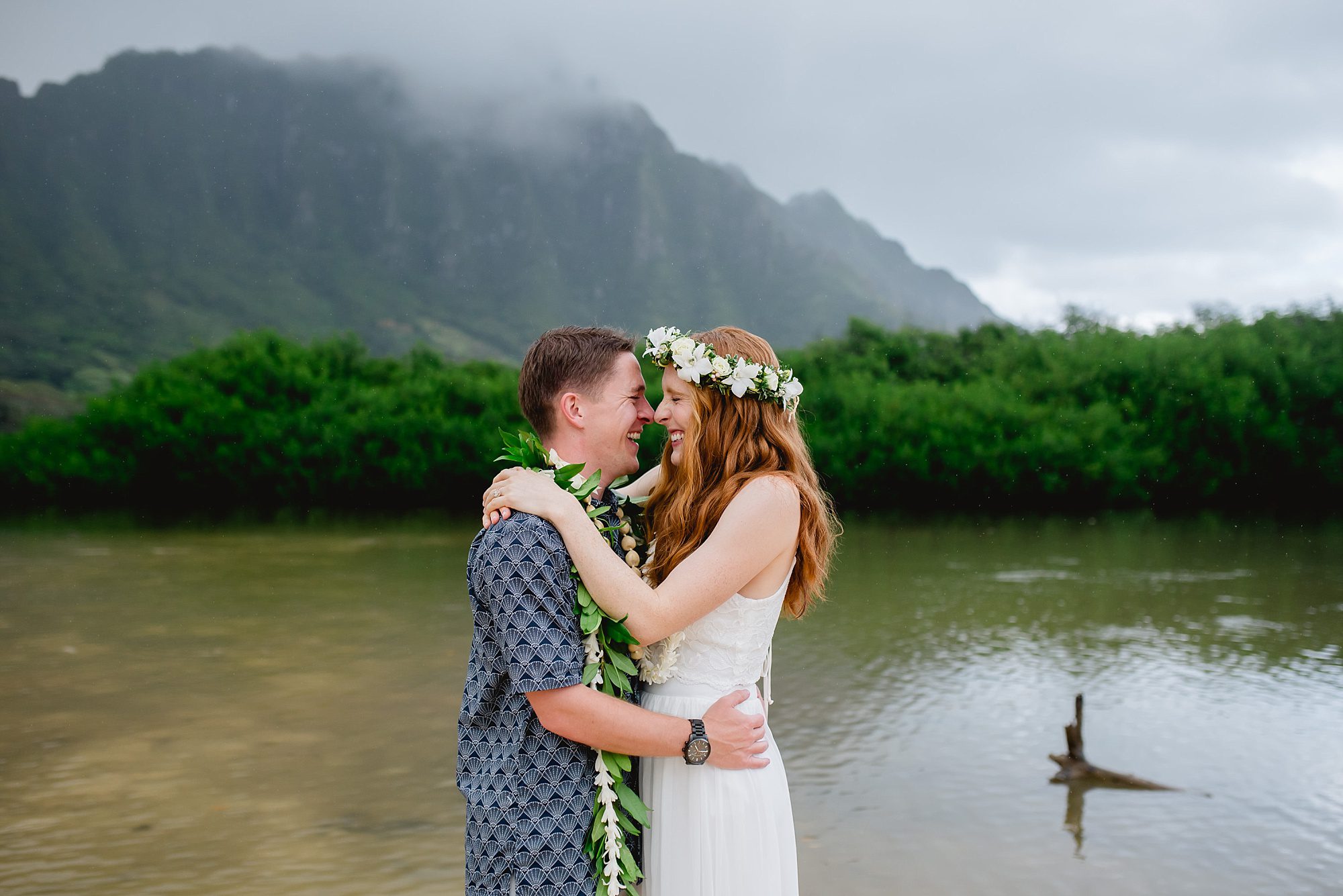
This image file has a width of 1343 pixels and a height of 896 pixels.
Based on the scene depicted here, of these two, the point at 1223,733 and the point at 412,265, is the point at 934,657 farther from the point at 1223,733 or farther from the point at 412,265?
the point at 412,265

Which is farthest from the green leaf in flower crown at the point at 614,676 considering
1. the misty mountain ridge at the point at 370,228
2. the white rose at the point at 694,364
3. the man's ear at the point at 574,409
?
the misty mountain ridge at the point at 370,228

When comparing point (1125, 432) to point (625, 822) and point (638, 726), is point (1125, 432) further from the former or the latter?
point (638, 726)

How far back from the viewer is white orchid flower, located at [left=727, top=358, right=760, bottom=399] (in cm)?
282

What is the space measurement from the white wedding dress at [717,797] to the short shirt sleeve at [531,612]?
0.53m

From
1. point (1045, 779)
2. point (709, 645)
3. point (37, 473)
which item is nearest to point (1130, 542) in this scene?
point (1045, 779)

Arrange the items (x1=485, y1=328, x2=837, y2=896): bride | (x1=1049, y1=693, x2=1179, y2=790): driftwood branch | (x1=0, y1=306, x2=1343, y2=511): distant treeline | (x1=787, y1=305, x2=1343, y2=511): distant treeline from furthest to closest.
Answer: (x1=0, y1=306, x2=1343, y2=511): distant treeline, (x1=787, y1=305, x2=1343, y2=511): distant treeline, (x1=1049, y1=693, x2=1179, y2=790): driftwood branch, (x1=485, y1=328, x2=837, y2=896): bride

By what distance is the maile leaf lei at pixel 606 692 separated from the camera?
8.59 ft

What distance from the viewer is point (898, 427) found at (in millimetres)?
33844

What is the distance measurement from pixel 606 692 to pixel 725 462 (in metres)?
0.68

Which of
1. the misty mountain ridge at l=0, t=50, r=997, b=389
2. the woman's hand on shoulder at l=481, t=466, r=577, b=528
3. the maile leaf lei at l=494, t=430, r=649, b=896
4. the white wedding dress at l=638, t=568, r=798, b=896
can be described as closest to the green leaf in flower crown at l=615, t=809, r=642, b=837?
the maile leaf lei at l=494, t=430, r=649, b=896

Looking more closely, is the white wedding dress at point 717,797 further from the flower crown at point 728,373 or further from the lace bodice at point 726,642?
the flower crown at point 728,373

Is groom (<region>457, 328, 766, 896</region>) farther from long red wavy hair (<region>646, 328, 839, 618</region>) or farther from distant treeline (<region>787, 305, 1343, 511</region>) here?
distant treeline (<region>787, 305, 1343, 511</region>)

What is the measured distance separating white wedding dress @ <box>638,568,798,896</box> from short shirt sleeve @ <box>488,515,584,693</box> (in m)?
0.53

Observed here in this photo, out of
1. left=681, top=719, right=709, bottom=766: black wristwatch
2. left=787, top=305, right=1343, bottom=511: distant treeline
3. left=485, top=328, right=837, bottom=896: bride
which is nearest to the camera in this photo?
left=681, top=719, right=709, bottom=766: black wristwatch
